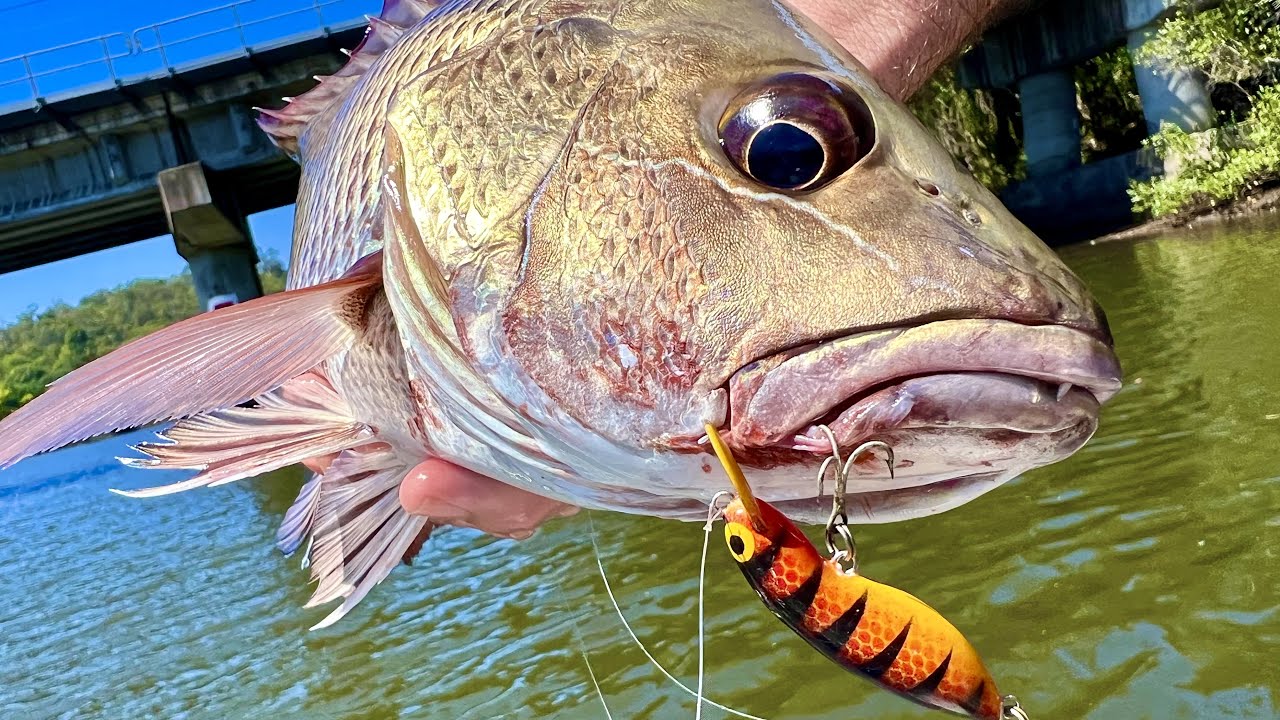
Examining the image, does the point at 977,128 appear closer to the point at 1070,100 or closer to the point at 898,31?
the point at 1070,100

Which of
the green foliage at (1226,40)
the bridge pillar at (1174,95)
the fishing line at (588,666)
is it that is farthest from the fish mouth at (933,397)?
the bridge pillar at (1174,95)

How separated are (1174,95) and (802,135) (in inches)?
870

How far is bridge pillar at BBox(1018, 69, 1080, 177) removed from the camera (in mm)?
23750

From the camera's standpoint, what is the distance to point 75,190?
78.2 feet

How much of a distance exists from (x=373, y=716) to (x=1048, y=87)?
24096 millimetres

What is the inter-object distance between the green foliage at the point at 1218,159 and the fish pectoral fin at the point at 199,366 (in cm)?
2079

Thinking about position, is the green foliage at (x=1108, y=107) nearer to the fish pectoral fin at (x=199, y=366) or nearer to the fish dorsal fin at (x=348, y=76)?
the fish dorsal fin at (x=348, y=76)

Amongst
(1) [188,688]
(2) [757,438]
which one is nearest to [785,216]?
(2) [757,438]

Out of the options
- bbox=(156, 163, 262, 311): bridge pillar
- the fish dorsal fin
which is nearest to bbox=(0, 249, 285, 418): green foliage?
bbox=(156, 163, 262, 311): bridge pillar

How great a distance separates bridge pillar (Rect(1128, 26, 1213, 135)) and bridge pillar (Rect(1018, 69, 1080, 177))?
3.30 meters

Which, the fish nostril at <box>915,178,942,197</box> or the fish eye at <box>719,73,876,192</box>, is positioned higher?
the fish eye at <box>719,73,876,192</box>

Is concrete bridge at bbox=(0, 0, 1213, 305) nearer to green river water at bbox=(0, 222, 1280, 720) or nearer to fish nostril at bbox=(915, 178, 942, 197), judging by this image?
green river water at bbox=(0, 222, 1280, 720)

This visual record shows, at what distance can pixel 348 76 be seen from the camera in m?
2.48

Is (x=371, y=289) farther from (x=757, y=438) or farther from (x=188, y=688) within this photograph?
(x=188, y=688)
